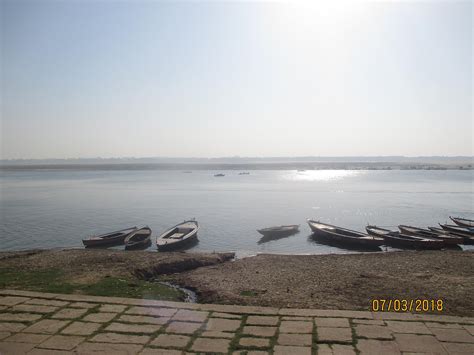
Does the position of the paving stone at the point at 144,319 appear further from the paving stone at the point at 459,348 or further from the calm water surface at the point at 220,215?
the calm water surface at the point at 220,215

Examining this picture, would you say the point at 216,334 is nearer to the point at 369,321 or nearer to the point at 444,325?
the point at 369,321

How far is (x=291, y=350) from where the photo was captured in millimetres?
6402

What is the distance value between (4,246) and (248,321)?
2122 cm

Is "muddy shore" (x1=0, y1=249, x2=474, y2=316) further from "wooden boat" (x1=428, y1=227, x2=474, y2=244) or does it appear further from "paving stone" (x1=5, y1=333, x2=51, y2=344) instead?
"wooden boat" (x1=428, y1=227, x2=474, y2=244)

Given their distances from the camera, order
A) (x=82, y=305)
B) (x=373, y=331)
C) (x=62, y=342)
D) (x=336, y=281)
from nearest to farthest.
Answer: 1. (x=62, y=342)
2. (x=373, y=331)
3. (x=82, y=305)
4. (x=336, y=281)

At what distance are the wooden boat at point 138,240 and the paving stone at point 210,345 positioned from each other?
16.2 metres

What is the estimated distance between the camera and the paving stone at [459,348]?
6.31 metres

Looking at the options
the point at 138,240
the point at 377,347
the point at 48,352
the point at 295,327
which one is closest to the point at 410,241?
the point at 138,240

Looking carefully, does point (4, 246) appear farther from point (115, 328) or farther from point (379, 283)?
point (379, 283)

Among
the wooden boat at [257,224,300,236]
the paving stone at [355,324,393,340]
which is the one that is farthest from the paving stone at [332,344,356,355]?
the wooden boat at [257,224,300,236]

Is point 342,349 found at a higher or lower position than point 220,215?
higher

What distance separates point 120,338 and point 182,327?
44.9 inches

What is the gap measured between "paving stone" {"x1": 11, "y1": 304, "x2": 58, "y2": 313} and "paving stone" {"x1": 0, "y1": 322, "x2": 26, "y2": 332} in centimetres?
69

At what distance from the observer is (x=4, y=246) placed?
2319cm
